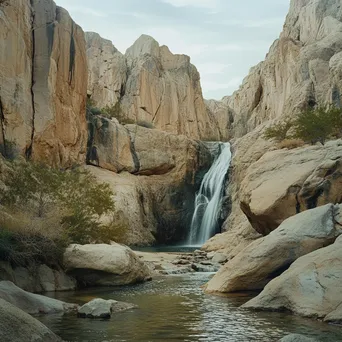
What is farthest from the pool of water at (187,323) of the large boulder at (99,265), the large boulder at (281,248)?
the large boulder at (99,265)

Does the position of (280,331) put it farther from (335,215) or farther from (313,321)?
(335,215)

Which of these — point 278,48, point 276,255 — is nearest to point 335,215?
point 276,255

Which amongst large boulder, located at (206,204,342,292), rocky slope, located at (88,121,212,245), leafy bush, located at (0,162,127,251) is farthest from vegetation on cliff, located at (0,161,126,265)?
rocky slope, located at (88,121,212,245)

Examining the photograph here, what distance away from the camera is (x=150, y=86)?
63656mm

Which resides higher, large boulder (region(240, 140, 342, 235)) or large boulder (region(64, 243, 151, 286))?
large boulder (region(240, 140, 342, 235))

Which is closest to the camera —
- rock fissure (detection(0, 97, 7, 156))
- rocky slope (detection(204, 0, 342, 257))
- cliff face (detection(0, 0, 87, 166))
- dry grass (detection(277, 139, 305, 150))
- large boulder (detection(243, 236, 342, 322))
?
large boulder (detection(243, 236, 342, 322))

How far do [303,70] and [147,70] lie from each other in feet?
81.9

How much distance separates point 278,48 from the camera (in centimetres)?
5644

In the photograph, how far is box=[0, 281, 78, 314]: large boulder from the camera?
11258 mm

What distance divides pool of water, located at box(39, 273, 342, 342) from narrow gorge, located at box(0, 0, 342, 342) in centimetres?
5

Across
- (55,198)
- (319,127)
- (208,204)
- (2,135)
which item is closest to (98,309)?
(55,198)

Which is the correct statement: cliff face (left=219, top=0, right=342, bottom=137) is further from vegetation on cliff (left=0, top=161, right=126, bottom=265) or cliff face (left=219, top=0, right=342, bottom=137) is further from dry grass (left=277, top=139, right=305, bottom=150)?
vegetation on cliff (left=0, top=161, right=126, bottom=265)

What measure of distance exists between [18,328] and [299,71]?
39.7 meters

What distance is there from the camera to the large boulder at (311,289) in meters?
11.0
